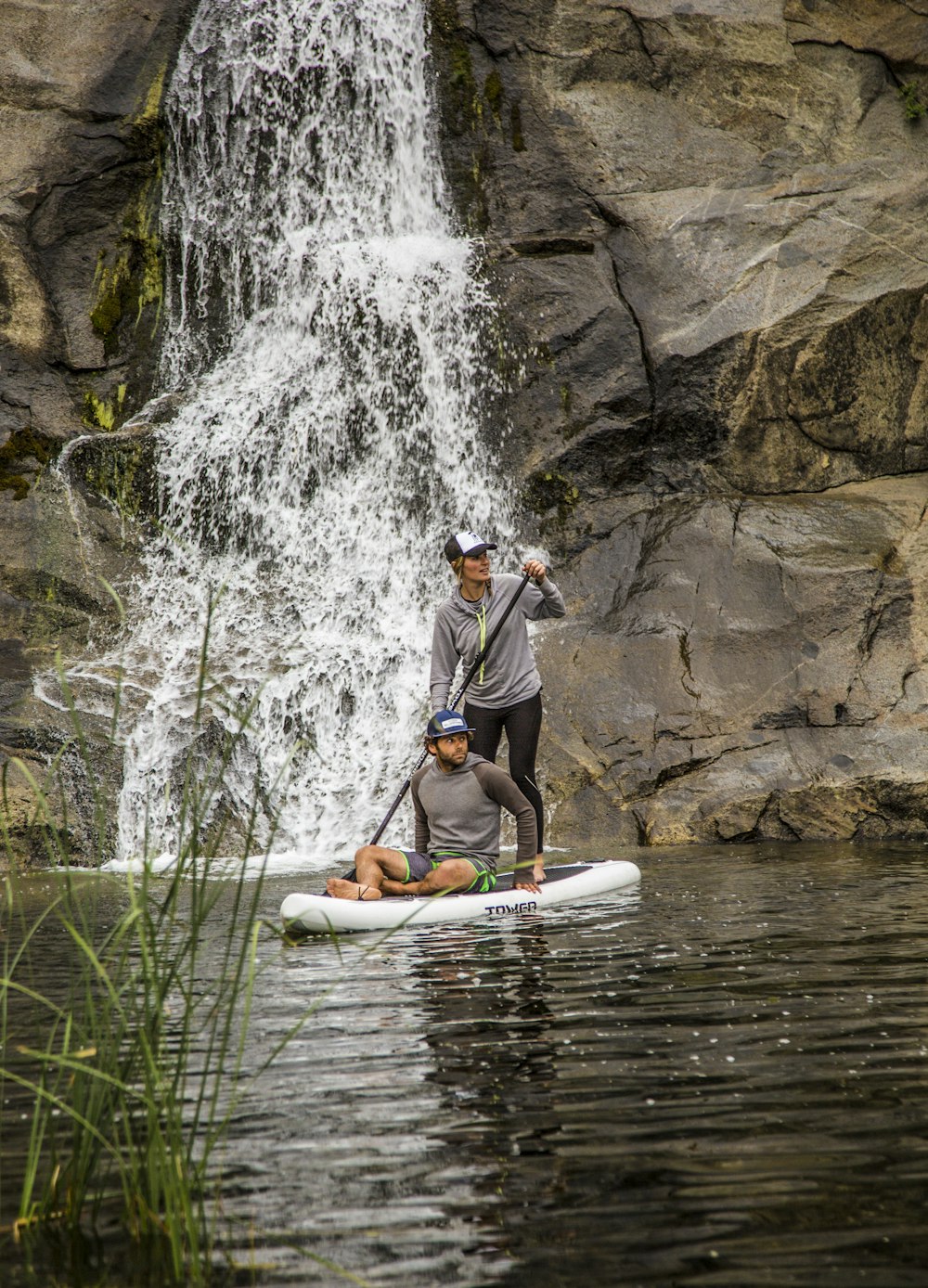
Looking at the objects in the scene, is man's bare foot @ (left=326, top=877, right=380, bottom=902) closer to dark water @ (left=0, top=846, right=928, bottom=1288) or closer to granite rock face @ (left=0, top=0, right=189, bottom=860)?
dark water @ (left=0, top=846, right=928, bottom=1288)

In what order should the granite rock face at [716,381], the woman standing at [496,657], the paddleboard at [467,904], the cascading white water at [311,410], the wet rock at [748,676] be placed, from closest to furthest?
1. the paddleboard at [467,904]
2. the woman standing at [496,657]
3. the wet rock at [748,676]
4. the granite rock face at [716,381]
5. the cascading white water at [311,410]

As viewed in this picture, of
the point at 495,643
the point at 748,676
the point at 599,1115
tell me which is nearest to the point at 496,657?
the point at 495,643

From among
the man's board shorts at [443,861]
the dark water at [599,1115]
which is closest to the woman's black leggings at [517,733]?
the man's board shorts at [443,861]

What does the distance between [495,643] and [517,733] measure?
601 millimetres

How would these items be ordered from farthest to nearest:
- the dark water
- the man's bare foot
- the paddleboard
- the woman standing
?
the woman standing
the man's bare foot
the paddleboard
the dark water

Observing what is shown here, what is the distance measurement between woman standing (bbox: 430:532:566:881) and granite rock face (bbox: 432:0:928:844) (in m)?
Answer: 3.43

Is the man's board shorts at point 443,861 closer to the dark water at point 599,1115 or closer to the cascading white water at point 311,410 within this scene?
the dark water at point 599,1115

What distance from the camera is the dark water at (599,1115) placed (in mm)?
2893

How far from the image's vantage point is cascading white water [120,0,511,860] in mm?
13008

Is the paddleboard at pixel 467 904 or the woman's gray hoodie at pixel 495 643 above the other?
the woman's gray hoodie at pixel 495 643

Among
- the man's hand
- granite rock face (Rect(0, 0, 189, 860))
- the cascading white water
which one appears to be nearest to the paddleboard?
the man's hand

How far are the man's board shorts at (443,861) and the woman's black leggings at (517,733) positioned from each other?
0.91 metres

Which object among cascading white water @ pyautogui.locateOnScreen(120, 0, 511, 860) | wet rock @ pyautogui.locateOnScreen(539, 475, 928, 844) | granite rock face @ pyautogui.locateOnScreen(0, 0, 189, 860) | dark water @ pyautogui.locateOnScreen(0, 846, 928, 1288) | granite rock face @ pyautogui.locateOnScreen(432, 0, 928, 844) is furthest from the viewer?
granite rock face @ pyautogui.locateOnScreen(0, 0, 189, 860)

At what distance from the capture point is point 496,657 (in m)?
8.66
